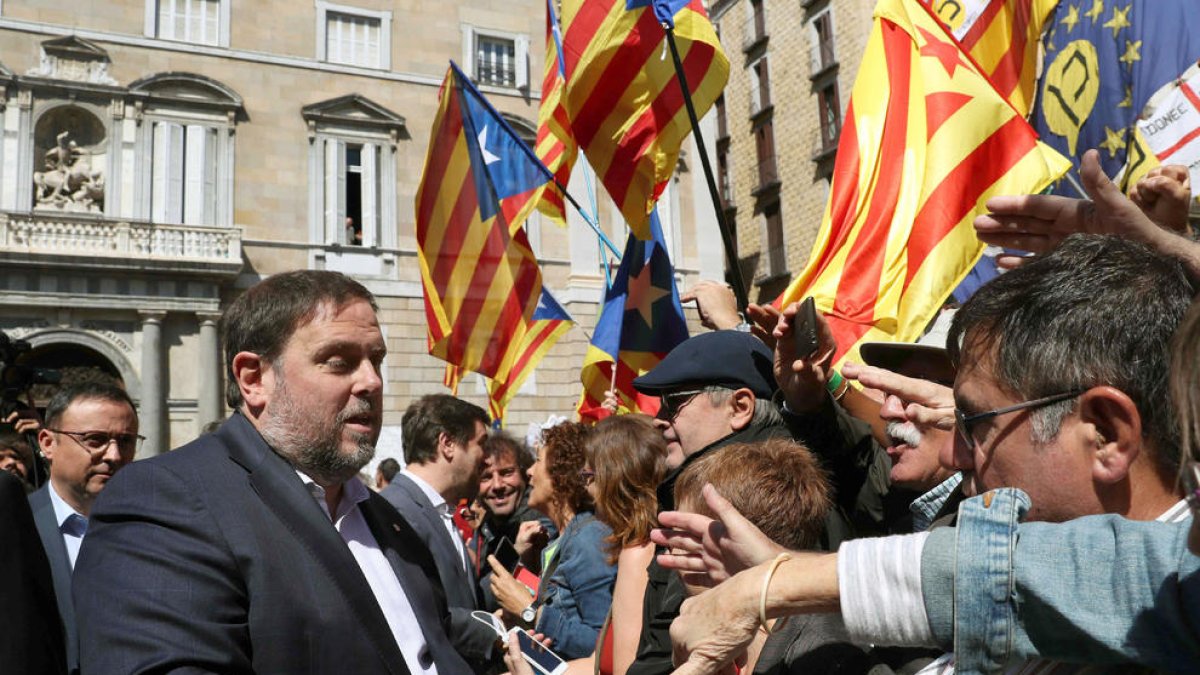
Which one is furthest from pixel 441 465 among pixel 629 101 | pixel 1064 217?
pixel 1064 217

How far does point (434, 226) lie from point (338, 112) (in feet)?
43.4

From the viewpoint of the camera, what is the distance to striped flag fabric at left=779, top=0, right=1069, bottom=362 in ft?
13.5

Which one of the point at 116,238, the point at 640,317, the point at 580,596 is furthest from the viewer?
the point at 116,238

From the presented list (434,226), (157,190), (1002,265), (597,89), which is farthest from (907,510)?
(157,190)

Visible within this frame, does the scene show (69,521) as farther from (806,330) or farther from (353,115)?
(353,115)

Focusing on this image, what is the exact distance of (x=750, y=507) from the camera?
223cm

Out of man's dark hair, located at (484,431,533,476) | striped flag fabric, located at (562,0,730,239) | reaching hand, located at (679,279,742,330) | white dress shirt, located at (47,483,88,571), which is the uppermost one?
striped flag fabric, located at (562,0,730,239)

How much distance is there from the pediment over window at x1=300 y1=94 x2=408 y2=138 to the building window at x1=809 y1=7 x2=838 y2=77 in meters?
11.1

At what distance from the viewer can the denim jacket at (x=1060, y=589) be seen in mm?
1130

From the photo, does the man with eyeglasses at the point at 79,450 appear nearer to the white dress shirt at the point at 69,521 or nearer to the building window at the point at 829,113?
the white dress shirt at the point at 69,521

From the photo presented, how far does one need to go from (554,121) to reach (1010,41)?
11.0 ft

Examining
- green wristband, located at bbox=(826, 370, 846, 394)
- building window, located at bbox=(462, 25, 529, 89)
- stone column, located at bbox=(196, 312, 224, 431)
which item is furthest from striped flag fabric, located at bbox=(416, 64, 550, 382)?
building window, located at bbox=(462, 25, 529, 89)

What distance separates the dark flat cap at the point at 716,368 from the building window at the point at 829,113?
22.8 metres

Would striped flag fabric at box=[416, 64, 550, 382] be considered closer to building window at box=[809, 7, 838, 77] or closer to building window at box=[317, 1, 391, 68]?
building window at box=[317, 1, 391, 68]
